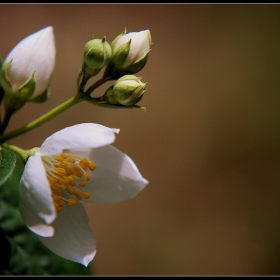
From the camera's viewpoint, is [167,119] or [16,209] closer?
[16,209]

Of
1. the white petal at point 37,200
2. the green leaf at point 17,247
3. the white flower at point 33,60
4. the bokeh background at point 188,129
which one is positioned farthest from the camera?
the bokeh background at point 188,129

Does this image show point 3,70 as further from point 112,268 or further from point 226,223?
point 226,223

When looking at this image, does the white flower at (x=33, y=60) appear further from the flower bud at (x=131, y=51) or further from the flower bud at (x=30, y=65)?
the flower bud at (x=131, y=51)

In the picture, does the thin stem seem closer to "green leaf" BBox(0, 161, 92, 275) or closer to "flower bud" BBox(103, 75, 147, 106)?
"green leaf" BBox(0, 161, 92, 275)

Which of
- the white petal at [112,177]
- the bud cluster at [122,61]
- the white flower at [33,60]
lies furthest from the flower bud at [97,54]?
the white petal at [112,177]

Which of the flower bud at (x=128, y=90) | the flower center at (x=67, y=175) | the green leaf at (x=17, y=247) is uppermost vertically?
the flower bud at (x=128, y=90)

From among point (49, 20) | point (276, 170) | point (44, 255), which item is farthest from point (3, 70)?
point (276, 170)
